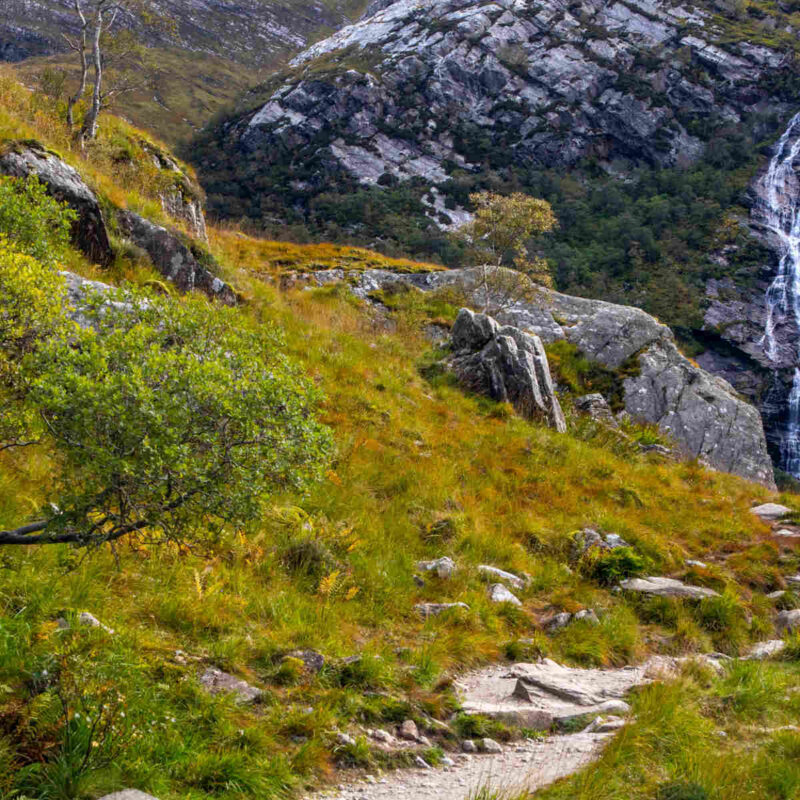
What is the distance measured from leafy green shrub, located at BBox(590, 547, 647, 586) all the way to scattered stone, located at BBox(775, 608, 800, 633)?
1.69 meters

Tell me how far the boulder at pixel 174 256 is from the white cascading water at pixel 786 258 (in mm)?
42692

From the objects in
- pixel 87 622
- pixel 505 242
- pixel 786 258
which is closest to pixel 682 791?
pixel 87 622

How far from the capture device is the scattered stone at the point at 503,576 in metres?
7.19

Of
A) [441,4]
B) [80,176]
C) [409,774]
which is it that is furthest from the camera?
[441,4]

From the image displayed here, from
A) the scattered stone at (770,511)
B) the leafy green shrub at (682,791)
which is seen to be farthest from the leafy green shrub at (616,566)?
the scattered stone at (770,511)

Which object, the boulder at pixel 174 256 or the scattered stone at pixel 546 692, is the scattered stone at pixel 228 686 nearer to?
the scattered stone at pixel 546 692

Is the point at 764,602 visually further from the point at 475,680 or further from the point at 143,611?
the point at 143,611

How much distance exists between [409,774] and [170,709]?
61.7 inches

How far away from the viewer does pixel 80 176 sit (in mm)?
10242

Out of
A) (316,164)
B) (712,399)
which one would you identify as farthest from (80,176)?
(316,164)

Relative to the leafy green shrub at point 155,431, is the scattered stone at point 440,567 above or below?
below

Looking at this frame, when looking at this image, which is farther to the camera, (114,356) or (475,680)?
(475,680)

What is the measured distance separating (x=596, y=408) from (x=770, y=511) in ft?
16.4

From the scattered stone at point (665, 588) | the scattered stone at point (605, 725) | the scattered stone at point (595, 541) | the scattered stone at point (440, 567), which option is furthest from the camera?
the scattered stone at point (595, 541)
